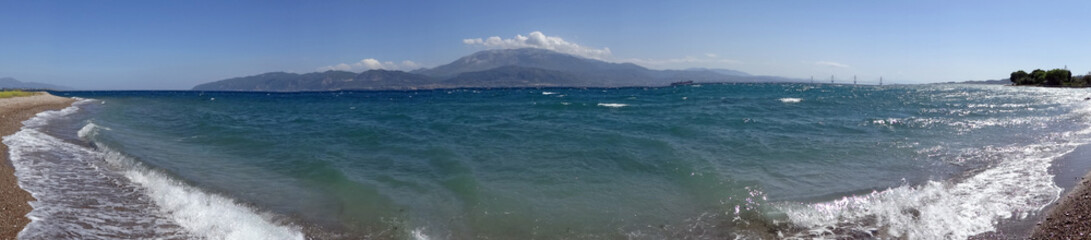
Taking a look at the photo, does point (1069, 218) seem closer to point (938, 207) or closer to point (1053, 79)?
point (938, 207)

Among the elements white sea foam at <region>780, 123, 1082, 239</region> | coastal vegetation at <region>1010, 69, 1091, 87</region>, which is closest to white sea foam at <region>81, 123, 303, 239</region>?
white sea foam at <region>780, 123, 1082, 239</region>

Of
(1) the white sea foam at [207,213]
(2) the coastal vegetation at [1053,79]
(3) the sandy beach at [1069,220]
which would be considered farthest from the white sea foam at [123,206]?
(2) the coastal vegetation at [1053,79]

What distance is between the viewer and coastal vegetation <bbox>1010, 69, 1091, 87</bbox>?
87.6m

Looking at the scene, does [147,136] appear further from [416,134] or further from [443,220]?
[443,220]

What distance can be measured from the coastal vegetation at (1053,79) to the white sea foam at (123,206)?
432 ft

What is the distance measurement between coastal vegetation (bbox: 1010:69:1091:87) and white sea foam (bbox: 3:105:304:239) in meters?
132

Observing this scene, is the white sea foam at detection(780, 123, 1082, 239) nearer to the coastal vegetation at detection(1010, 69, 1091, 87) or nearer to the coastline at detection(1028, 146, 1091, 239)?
the coastline at detection(1028, 146, 1091, 239)

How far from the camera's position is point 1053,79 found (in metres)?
92.2

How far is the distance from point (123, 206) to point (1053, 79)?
14180 cm

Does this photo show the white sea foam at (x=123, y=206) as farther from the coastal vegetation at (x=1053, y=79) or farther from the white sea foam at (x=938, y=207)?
the coastal vegetation at (x=1053, y=79)

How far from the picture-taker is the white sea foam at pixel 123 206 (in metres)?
7.35

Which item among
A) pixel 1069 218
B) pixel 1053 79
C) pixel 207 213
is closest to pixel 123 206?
pixel 207 213

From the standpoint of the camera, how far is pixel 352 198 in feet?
32.0

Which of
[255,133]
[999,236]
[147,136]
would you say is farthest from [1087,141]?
[147,136]
